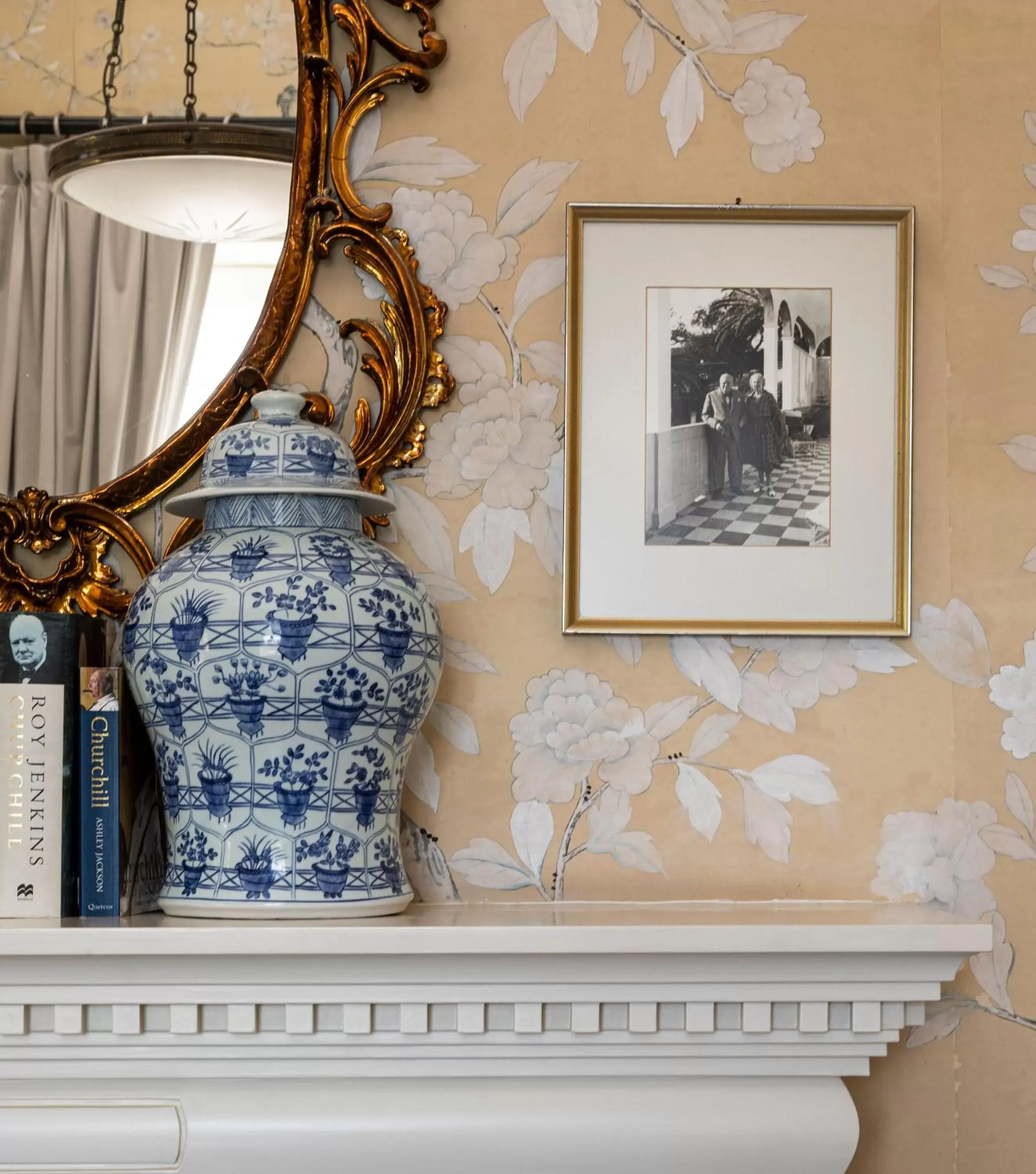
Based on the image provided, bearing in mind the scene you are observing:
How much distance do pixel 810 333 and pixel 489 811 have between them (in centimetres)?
52

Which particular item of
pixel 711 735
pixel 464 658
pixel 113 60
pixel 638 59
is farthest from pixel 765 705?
pixel 113 60

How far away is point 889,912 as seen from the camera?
109 cm

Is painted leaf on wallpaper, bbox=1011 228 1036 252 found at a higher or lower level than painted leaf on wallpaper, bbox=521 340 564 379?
higher

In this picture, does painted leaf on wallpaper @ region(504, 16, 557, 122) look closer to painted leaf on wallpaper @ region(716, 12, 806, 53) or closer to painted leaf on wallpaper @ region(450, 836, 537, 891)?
painted leaf on wallpaper @ region(716, 12, 806, 53)

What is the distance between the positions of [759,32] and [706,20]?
0.05 meters

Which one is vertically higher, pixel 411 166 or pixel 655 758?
pixel 411 166

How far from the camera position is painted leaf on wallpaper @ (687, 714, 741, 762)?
117cm

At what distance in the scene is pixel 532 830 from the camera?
116cm

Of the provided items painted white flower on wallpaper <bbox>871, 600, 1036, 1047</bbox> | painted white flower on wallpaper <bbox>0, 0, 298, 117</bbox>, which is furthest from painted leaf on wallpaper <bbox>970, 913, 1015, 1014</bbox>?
painted white flower on wallpaper <bbox>0, 0, 298, 117</bbox>

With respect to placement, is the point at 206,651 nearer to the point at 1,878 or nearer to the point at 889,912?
the point at 1,878

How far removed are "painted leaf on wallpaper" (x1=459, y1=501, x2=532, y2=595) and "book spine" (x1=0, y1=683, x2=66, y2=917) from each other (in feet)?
1.23

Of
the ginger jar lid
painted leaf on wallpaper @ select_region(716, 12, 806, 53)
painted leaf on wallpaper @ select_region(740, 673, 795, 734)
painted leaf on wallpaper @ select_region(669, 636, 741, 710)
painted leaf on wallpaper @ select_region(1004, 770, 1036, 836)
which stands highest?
painted leaf on wallpaper @ select_region(716, 12, 806, 53)

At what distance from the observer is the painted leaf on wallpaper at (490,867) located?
1.15 m

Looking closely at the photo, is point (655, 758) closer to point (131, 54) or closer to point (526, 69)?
A: point (526, 69)
